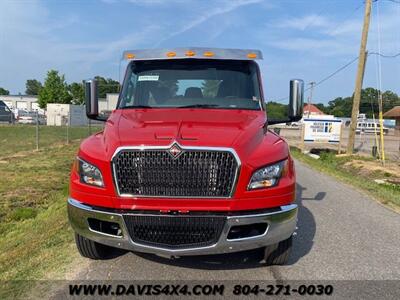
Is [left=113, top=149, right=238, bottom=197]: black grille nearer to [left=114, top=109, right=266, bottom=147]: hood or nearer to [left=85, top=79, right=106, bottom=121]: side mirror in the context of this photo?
[left=114, top=109, right=266, bottom=147]: hood

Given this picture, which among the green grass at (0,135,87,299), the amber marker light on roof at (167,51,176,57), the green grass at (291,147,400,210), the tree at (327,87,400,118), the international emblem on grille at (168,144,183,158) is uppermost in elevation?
the tree at (327,87,400,118)

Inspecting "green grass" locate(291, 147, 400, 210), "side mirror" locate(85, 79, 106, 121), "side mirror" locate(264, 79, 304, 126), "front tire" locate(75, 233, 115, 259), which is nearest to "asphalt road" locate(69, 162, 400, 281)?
"front tire" locate(75, 233, 115, 259)

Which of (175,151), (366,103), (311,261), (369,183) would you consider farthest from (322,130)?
(366,103)

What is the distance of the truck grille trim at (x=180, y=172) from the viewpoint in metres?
4.01

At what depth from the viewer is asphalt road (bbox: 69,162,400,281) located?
460cm

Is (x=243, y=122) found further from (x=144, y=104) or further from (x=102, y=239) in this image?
(x=102, y=239)

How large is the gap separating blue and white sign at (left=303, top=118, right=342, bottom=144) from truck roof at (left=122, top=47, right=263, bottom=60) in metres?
19.6

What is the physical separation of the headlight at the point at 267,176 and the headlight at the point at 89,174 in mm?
1388

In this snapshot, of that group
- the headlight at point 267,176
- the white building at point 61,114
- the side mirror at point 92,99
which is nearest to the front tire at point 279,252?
the headlight at point 267,176

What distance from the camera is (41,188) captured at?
983cm

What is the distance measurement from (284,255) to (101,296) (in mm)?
1940

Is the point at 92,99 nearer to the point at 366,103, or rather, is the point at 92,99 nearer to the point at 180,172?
the point at 180,172

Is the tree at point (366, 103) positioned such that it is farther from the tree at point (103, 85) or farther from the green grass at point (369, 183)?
the green grass at point (369, 183)

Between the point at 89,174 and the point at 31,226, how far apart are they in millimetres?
3137
